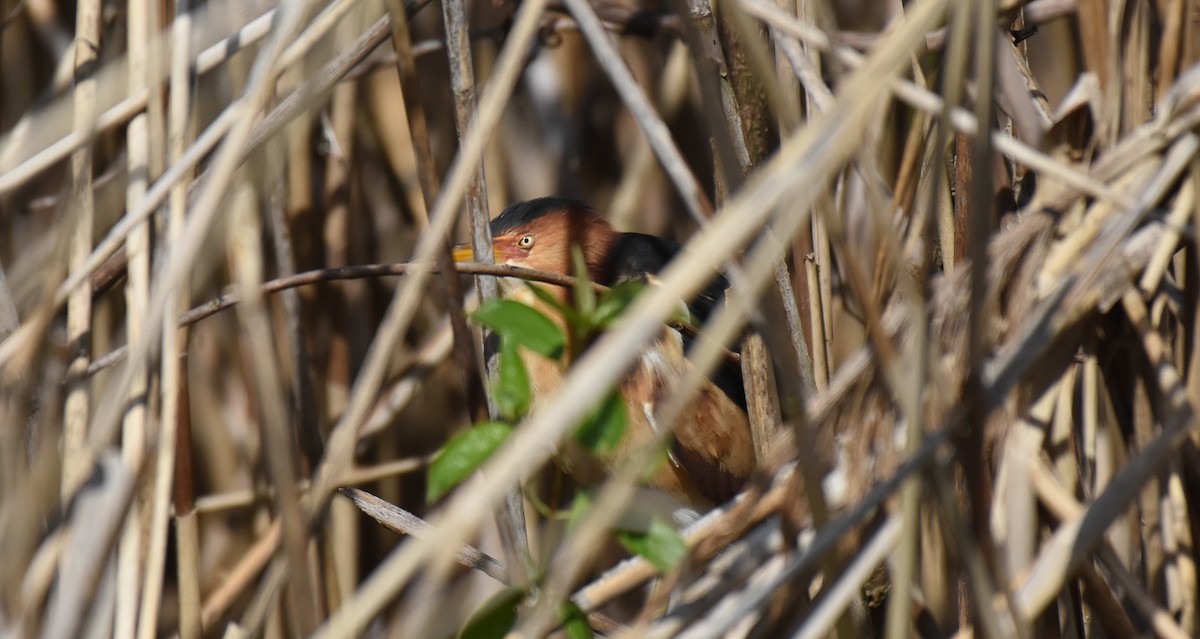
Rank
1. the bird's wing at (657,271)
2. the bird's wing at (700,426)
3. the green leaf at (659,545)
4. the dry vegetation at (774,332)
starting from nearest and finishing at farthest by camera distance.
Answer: the dry vegetation at (774,332) < the green leaf at (659,545) < the bird's wing at (700,426) < the bird's wing at (657,271)

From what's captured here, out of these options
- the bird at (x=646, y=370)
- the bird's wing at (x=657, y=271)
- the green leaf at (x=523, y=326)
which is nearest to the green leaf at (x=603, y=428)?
the green leaf at (x=523, y=326)

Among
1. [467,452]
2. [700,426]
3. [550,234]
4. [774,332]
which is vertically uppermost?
[774,332]

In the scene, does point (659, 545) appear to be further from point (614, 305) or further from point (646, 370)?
point (646, 370)

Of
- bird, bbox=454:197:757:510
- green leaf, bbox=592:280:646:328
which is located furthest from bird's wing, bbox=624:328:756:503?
green leaf, bbox=592:280:646:328

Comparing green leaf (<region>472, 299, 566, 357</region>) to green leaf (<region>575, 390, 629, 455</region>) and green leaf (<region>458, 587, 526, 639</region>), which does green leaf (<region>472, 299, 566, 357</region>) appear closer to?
green leaf (<region>575, 390, 629, 455</region>)

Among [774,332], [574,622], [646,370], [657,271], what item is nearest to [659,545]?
[574,622]

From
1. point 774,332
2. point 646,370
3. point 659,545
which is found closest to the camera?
point 774,332

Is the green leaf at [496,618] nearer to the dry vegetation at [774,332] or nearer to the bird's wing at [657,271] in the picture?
the dry vegetation at [774,332]
